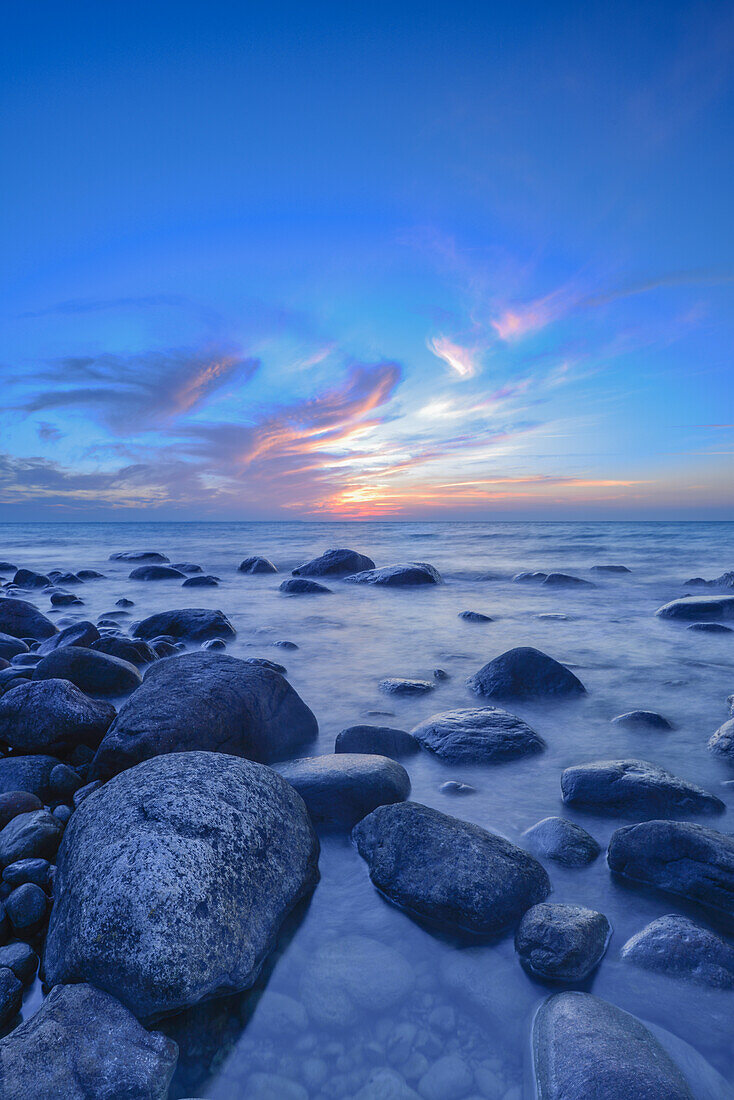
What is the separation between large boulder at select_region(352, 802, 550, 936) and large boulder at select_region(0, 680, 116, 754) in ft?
7.38

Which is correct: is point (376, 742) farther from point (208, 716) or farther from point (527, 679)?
point (527, 679)

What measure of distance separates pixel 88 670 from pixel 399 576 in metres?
8.82

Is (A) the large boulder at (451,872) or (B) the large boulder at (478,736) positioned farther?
(B) the large boulder at (478,736)

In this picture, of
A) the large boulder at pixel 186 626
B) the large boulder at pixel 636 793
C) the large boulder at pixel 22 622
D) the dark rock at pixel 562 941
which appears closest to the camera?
the dark rock at pixel 562 941

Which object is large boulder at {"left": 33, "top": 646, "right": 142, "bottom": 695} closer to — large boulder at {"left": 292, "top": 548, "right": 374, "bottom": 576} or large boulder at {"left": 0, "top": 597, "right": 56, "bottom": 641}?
large boulder at {"left": 0, "top": 597, "right": 56, "bottom": 641}

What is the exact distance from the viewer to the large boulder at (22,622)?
24.4 feet

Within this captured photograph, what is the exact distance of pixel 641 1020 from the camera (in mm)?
1979

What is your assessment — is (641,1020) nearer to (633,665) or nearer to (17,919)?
(17,919)

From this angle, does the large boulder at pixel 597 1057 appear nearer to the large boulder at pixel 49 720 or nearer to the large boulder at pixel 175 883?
the large boulder at pixel 175 883

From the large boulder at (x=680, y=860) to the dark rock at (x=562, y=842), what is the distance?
0.11 metres

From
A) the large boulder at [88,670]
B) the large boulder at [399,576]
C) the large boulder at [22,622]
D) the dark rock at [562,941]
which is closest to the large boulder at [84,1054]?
the dark rock at [562,941]

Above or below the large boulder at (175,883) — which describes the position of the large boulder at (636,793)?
below

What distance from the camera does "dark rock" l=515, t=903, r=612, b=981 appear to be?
7.06ft

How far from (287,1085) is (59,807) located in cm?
204
